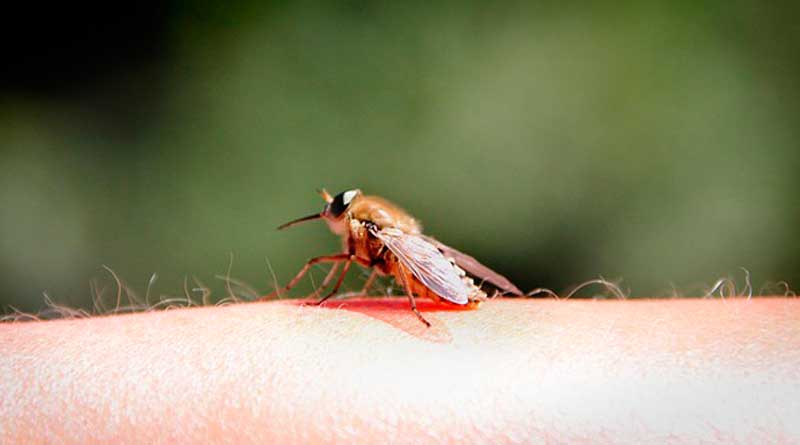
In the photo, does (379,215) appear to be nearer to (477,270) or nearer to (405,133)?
(477,270)

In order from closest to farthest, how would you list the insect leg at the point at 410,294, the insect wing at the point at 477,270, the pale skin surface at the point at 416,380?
1. the pale skin surface at the point at 416,380
2. the insect leg at the point at 410,294
3. the insect wing at the point at 477,270

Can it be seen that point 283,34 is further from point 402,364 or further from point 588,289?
point 402,364

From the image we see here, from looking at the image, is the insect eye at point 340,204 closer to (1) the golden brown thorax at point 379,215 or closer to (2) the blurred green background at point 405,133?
(1) the golden brown thorax at point 379,215

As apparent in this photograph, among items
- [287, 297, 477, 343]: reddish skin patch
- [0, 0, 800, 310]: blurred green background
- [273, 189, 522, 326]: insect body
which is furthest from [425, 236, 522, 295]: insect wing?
[0, 0, 800, 310]: blurred green background

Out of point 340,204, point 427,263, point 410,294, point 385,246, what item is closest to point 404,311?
point 410,294

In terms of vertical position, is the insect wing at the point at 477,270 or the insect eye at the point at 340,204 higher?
the insect eye at the point at 340,204

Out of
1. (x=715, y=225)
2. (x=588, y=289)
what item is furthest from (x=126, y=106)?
(x=715, y=225)

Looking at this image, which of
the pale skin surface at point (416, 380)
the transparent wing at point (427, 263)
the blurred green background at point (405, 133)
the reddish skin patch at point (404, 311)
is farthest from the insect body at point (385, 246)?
the blurred green background at point (405, 133)

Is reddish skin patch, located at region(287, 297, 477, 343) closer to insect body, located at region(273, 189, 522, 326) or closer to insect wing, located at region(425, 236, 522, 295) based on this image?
insect body, located at region(273, 189, 522, 326)
